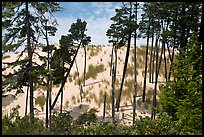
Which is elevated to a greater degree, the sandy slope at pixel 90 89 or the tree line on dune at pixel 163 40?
the tree line on dune at pixel 163 40

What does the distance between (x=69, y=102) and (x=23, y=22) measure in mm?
22289

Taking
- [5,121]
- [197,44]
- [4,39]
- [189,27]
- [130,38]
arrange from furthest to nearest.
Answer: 1. [130,38]
2. [189,27]
3. [4,39]
4. [197,44]
5. [5,121]

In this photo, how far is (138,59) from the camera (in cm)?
4828

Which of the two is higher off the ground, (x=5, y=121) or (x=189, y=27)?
(x=189, y=27)

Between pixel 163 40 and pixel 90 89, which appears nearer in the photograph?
pixel 163 40

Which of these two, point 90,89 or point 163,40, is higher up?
point 163,40

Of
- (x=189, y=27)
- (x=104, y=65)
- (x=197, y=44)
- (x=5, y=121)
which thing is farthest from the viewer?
(x=104, y=65)

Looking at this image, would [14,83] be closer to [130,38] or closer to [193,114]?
[193,114]

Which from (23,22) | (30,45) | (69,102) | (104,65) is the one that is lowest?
(69,102)

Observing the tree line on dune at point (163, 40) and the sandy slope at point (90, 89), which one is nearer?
the tree line on dune at point (163, 40)

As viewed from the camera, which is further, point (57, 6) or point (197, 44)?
point (57, 6)

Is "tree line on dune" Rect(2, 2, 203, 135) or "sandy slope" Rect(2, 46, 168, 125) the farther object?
"sandy slope" Rect(2, 46, 168, 125)

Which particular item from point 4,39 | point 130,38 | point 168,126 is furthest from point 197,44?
point 130,38

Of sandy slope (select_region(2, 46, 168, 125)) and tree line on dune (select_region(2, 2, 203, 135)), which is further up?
tree line on dune (select_region(2, 2, 203, 135))
